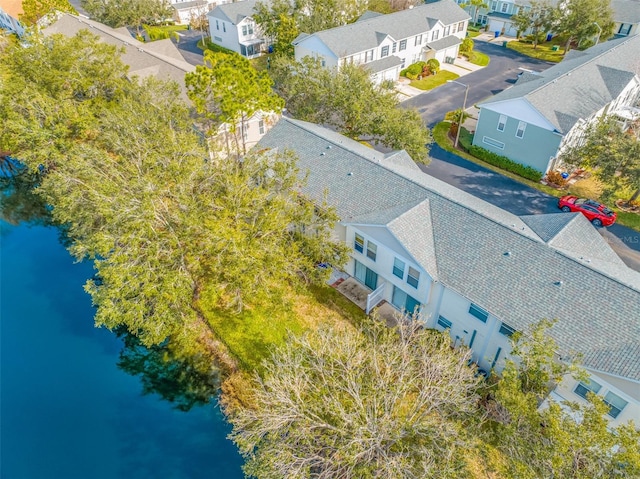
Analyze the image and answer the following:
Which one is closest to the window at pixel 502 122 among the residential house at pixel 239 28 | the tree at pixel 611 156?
the tree at pixel 611 156

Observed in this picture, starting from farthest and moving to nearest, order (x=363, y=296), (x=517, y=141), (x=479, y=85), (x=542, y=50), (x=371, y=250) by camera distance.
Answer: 1. (x=542, y=50)
2. (x=479, y=85)
3. (x=517, y=141)
4. (x=363, y=296)
5. (x=371, y=250)

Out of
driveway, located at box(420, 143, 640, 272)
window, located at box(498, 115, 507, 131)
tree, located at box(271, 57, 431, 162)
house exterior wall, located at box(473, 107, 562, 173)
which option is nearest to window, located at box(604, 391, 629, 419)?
driveway, located at box(420, 143, 640, 272)

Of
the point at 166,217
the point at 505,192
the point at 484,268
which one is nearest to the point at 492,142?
the point at 505,192

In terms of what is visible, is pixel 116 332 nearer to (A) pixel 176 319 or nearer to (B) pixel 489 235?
(A) pixel 176 319

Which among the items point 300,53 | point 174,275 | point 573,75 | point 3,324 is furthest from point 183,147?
point 573,75

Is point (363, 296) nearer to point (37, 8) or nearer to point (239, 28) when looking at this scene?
point (239, 28)

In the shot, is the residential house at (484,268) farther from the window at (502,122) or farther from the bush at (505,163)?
the window at (502,122)
